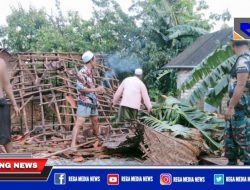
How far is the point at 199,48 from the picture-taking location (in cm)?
310

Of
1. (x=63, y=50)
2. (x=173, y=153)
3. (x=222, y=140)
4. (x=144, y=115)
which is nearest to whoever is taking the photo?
(x=63, y=50)

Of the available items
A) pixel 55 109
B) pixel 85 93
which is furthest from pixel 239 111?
pixel 55 109

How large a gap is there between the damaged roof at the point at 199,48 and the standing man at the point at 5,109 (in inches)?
38.9

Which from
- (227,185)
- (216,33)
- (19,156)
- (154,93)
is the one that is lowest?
(227,185)

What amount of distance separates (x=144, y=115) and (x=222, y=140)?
75 cm

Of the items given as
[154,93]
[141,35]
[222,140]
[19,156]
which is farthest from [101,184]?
[222,140]

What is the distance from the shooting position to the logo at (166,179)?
2619 mm

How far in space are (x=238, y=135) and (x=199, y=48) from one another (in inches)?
27.1

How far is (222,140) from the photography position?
3.37 m

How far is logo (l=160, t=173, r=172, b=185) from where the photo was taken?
2619 millimetres

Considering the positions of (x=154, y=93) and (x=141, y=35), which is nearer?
(x=141, y=35)

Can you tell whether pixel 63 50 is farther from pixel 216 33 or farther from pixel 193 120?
pixel 193 120

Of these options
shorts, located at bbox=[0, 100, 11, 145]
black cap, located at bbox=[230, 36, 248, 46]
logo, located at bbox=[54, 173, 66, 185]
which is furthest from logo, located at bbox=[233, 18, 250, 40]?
shorts, located at bbox=[0, 100, 11, 145]

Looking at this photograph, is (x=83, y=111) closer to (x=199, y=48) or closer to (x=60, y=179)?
(x=60, y=179)
